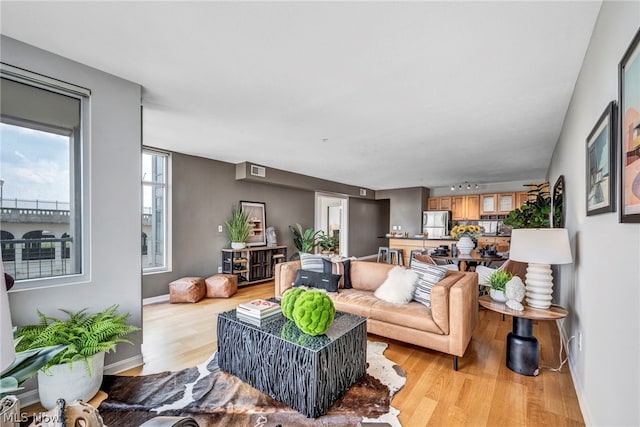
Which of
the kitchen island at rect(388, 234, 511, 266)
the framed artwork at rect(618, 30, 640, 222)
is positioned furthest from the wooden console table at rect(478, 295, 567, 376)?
the kitchen island at rect(388, 234, 511, 266)

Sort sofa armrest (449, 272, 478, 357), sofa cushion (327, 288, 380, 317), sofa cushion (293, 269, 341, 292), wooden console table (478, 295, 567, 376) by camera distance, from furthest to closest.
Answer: sofa cushion (293, 269, 341, 292), sofa cushion (327, 288, 380, 317), sofa armrest (449, 272, 478, 357), wooden console table (478, 295, 567, 376)

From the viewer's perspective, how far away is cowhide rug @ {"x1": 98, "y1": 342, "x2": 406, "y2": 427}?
1.76 meters

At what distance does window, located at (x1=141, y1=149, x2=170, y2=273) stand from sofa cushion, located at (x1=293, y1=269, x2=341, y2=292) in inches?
98.8

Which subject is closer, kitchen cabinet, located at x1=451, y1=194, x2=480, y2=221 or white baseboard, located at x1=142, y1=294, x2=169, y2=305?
white baseboard, located at x1=142, y1=294, x2=169, y2=305

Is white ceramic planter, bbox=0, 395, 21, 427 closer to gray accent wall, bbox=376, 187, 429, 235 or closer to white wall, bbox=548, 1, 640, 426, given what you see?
white wall, bbox=548, 1, 640, 426

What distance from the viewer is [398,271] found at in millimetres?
3037

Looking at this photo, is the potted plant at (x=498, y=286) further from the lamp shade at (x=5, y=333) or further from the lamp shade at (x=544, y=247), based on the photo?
the lamp shade at (x=5, y=333)

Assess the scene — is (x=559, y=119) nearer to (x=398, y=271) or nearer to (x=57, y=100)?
A: (x=398, y=271)

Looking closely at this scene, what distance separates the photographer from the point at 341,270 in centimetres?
357

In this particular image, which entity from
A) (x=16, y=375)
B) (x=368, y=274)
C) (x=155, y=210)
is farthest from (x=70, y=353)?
(x=155, y=210)

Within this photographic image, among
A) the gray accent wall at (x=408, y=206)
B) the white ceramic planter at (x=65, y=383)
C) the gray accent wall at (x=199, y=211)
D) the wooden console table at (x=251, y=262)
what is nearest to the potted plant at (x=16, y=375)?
the white ceramic planter at (x=65, y=383)

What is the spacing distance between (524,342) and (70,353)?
3344 mm

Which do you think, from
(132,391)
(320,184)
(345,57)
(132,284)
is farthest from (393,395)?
(320,184)

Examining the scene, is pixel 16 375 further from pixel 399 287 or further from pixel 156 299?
pixel 156 299
